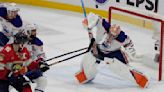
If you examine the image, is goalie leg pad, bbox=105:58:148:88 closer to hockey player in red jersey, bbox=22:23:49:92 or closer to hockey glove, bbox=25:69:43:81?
hockey player in red jersey, bbox=22:23:49:92

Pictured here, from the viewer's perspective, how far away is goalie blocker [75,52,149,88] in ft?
12.8

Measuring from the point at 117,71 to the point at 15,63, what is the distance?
1.15m

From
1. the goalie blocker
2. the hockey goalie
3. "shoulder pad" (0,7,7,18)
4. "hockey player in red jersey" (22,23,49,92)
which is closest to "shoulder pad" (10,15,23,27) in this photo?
"shoulder pad" (0,7,7,18)

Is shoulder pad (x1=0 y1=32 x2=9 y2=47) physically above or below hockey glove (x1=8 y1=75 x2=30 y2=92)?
above

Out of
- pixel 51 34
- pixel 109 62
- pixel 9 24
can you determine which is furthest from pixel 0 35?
pixel 51 34

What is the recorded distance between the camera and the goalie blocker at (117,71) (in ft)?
12.8

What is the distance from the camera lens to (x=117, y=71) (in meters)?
3.91

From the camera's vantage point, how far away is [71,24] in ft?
20.4

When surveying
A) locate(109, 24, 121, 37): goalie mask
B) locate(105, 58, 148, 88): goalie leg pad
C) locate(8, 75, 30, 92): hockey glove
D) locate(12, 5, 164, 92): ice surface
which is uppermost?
locate(109, 24, 121, 37): goalie mask

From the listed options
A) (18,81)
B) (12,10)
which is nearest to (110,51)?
(12,10)

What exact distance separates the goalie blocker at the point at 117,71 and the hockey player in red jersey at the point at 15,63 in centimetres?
93

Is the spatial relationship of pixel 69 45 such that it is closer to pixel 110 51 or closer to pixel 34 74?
pixel 110 51

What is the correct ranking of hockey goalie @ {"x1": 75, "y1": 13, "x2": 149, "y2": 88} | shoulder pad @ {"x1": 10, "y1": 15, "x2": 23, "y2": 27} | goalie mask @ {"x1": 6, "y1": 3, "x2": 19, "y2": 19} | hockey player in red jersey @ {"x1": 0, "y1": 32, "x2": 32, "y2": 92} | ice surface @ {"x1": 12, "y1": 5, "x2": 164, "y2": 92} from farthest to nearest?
ice surface @ {"x1": 12, "y1": 5, "x2": 164, "y2": 92} < hockey goalie @ {"x1": 75, "y1": 13, "x2": 149, "y2": 88} < shoulder pad @ {"x1": 10, "y1": 15, "x2": 23, "y2": 27} < goalie mask @ {"x1": 6, "y1": 3, "x2": 19, "y2": 19} < hockey player in red jersey @ {"x1": 0, "y1": 32, "x2": 32, "y2": 92}

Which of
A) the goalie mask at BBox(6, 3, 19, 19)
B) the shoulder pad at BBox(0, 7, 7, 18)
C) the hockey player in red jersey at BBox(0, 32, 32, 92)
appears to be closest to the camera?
the hockey player in red jersey at BBox(0, 32, 32, 92)
